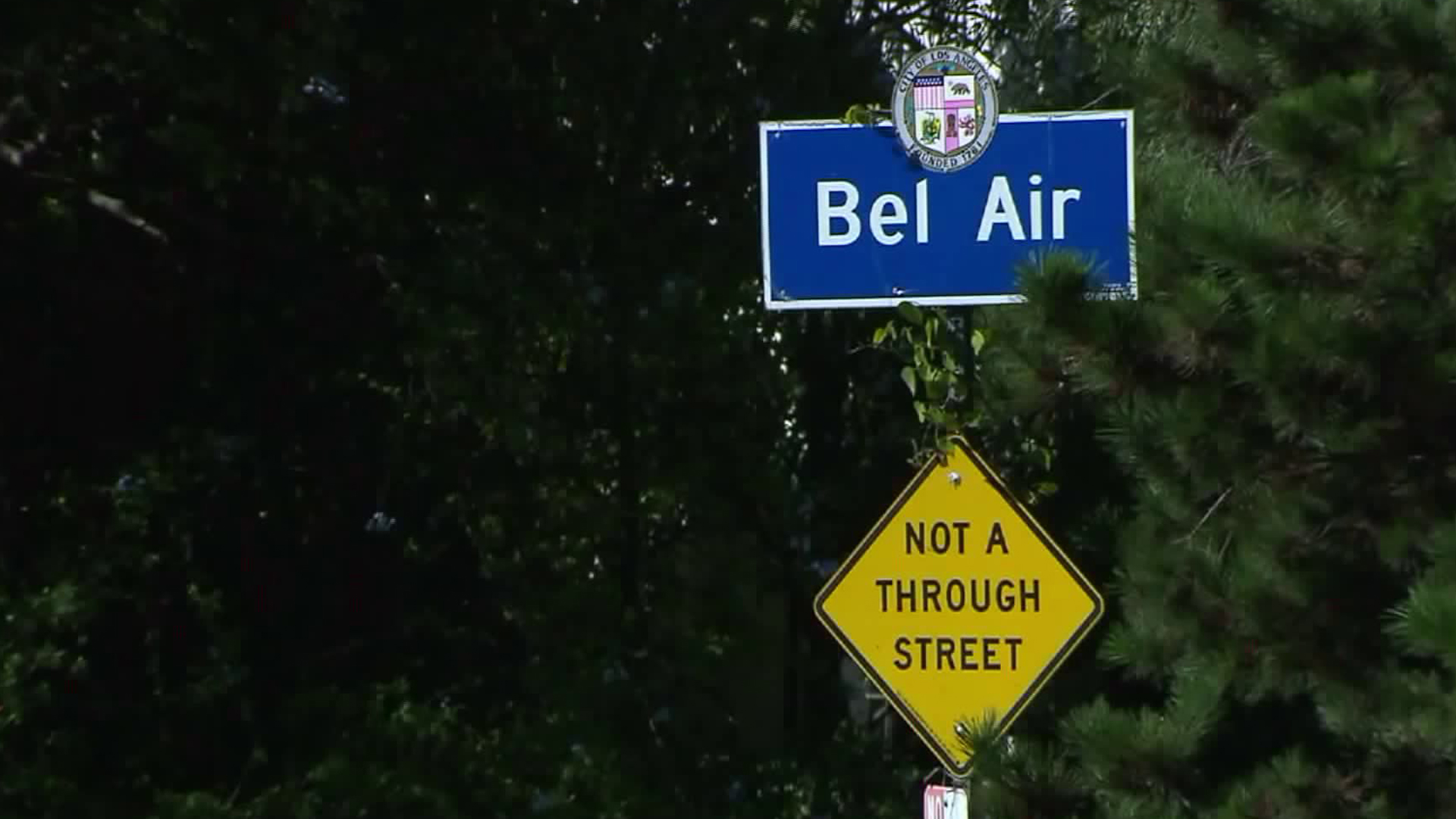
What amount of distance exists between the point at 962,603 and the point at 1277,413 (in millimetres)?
928

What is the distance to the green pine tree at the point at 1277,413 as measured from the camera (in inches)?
186

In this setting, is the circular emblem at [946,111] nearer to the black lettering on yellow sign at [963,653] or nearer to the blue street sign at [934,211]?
the blue street sign at [934,211]

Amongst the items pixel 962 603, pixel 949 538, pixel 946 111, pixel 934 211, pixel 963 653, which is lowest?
pixel 963 653

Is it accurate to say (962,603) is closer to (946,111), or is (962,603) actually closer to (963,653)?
(963,653)

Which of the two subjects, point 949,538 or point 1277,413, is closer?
point 1277,413

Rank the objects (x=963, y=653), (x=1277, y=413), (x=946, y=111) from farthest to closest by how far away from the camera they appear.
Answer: (x=963, y=653) < (x=946, y=111) < (x=1277, y=413)

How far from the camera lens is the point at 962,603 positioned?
5.33 m

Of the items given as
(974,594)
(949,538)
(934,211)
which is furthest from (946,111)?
(974,594)

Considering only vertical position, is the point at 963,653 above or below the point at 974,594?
below

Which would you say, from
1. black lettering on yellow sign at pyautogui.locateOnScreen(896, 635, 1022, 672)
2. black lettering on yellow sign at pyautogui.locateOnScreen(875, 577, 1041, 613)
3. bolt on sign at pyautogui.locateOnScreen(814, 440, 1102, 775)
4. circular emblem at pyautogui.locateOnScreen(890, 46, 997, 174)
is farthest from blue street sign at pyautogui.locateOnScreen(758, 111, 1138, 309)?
black lettering on yellow sign at pyautogui.locateOnScreen(896, 635, 1022, 672)

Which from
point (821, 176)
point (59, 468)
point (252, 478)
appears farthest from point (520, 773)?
point (821, 176)

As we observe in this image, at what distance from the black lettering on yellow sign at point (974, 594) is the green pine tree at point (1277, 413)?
0.81ft

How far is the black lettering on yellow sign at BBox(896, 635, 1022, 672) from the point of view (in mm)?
5305

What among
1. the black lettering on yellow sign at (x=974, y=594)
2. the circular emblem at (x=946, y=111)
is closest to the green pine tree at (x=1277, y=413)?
the black lettering on yellow sign at (x=974, y=594)
